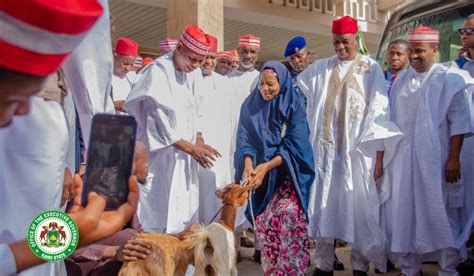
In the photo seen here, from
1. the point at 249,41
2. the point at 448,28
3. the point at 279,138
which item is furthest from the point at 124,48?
the point at 448,28

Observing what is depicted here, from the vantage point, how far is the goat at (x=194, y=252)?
78.2 inches

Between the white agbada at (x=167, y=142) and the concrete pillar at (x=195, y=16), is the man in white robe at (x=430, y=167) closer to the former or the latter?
the white agbada at (x=167, y=142)

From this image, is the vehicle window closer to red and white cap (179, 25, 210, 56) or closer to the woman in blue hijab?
the woman in blue hijab

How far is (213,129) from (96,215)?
3.40 metres

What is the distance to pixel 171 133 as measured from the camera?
3.24 metres

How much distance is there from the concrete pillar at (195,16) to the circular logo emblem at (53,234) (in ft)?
16.5

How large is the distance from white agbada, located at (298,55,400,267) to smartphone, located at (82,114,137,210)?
2781 millimetres

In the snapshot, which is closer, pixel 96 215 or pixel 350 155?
pixel 96 215

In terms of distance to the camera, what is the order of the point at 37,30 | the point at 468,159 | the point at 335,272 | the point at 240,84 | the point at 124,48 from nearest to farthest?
the point at 37,30 < the point at 124,48 < the point at 468,159 < the point at 335,272 < the point at 240,84

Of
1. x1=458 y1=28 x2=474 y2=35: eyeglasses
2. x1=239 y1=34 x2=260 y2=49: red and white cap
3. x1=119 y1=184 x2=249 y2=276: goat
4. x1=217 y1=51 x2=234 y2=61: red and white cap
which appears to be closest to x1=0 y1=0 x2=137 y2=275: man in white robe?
x1=119 y1=184 x2=249 y2=276: goat

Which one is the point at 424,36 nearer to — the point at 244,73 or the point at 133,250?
the point at 244,73

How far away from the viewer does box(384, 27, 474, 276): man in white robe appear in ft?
11.8

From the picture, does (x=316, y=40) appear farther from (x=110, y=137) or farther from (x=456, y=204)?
(x=110, y=137)

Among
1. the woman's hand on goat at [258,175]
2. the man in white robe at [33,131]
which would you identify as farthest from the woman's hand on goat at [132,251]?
the woman's hand on goat at [258,175]
